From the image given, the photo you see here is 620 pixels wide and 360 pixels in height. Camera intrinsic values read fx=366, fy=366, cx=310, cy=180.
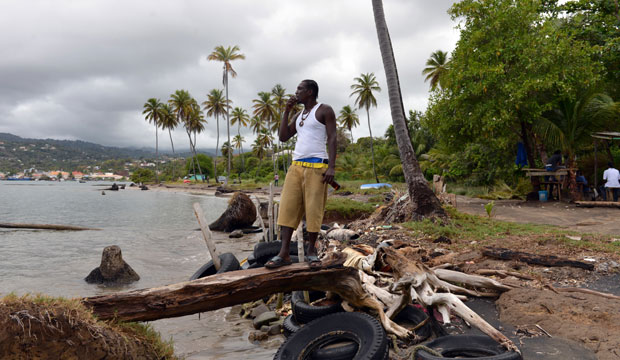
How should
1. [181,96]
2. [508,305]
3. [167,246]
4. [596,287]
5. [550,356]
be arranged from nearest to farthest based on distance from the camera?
[550,356] < [508,305] < [596,287] < [167,246] < [181,96]

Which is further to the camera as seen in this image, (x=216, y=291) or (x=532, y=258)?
(x=532, y=258)

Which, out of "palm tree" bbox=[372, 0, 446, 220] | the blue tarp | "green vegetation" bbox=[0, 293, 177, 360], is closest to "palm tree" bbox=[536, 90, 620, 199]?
the blue tarp

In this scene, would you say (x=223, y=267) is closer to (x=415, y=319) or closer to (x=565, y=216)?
(x=415, y=319)

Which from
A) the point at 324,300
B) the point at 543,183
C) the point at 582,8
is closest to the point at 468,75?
the point at 543,183

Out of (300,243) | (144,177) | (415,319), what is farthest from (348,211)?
(144,177)

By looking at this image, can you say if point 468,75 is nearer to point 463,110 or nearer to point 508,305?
point 463,110

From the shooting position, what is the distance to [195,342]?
5.89 metres

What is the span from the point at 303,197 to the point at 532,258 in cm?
462

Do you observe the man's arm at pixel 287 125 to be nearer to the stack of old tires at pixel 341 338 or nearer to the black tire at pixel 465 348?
the stack of old tires at pixel 341 338

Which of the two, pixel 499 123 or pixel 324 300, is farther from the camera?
pixel 499 123

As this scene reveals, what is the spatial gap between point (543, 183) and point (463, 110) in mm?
5054

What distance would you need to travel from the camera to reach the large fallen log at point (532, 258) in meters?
5.99

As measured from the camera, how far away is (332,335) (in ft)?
13.4

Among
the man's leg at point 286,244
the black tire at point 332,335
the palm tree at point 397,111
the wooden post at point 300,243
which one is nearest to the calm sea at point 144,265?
the black tire at point 332,335
